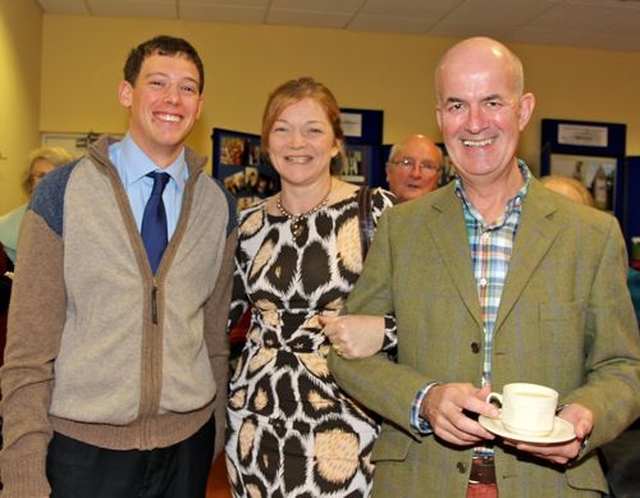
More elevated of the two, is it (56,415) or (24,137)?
(24,137)

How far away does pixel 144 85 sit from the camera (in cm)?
187

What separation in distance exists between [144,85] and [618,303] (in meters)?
1.29

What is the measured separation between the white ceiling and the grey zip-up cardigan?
15.3ft

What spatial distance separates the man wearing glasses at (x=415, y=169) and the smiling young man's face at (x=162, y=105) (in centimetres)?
252

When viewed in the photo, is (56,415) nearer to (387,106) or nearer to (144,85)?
(144,85)

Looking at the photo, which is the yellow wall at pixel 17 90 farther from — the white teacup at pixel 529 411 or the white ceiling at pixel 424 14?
the white teacup at pixel 529 411

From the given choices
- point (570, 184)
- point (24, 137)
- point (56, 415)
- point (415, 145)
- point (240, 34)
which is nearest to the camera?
point (56, 415)

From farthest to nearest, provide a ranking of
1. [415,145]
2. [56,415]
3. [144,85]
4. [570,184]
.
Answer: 1. [415,145]
2. [570,184]
3. [144,85]
4. [56,415]

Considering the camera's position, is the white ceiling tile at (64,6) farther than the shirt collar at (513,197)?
Yes

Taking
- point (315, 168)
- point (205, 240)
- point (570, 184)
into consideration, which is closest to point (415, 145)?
point (570, 184)

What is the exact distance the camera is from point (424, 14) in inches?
246

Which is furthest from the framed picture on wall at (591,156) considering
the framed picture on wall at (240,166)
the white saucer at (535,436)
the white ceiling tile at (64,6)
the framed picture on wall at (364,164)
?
the white saucer at (535,436)

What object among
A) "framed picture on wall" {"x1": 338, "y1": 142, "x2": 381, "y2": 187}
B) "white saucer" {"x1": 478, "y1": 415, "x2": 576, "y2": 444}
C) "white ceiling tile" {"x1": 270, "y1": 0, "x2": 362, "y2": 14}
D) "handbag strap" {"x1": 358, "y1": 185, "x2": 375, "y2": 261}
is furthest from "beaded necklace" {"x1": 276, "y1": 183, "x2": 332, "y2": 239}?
"framed picture on wall" {"x1": 338, "y1": 142, "x2": 381, "y2": 187}

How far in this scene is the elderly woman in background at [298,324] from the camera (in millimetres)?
1950
